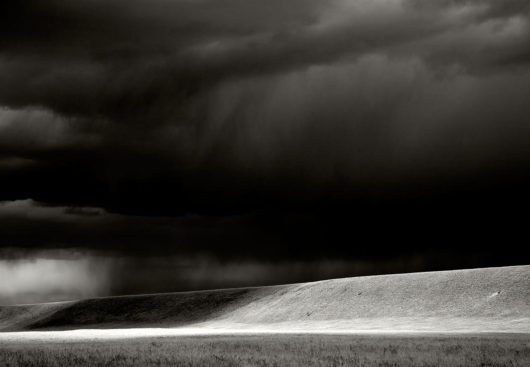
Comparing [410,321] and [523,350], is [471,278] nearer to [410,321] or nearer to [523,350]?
[410,321]

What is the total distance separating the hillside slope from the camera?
243 feet

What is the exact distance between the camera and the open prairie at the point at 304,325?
28656 mm

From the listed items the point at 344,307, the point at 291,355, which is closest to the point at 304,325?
the point at 344,307

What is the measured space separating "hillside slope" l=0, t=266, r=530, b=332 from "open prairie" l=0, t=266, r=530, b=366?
180 mm

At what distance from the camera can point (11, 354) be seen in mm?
32250

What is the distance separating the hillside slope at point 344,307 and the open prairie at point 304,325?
0.59 feet

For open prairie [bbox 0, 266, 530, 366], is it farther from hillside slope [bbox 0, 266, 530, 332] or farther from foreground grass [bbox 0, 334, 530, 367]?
hillside slope [bbox 0, 266, 530, 332]

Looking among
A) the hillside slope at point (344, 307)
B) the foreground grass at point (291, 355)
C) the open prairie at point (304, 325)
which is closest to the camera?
the foreground grass at point (291, 355)

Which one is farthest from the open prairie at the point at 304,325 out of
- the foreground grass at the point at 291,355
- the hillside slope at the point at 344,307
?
the hillside slope at the point at 344,307

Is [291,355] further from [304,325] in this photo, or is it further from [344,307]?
[344,307]

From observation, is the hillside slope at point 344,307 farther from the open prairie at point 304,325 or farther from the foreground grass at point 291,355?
the foreground grass at point 291,355

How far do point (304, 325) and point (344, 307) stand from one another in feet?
33.9

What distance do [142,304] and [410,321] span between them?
244 ft

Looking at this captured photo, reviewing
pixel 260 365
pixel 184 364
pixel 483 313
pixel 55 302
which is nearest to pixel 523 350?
pixel 260 365
